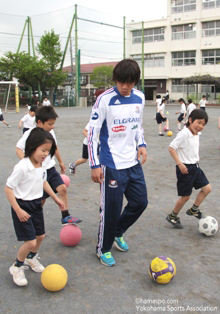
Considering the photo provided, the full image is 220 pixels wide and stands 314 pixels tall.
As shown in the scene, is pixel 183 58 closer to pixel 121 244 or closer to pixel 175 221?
pixel 175 221

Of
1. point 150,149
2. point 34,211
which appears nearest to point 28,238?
point 34,211

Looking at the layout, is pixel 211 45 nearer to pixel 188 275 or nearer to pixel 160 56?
pixel 160 56

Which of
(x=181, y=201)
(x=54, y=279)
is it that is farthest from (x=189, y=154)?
(x=54, y=279)

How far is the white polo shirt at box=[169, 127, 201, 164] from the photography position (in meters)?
4.43

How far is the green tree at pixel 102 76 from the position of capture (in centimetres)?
6334

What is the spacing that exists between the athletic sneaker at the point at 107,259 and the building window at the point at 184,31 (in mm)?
51688

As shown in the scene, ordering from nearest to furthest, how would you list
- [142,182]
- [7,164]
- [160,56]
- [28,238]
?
[28,238]
[142,182]
[7,164]
[160,56]

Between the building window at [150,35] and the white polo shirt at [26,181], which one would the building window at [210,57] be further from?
the white polo shirt at [26,181]

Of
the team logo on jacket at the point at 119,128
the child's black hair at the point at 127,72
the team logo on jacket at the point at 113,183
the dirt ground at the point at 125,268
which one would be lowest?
the dirt ground at the point at 125,268

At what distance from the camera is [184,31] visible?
5066 centimetres

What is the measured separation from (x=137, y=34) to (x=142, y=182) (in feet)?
182

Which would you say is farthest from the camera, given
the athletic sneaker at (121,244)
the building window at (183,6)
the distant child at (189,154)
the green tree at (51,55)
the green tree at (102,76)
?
the green tree at (102,76)

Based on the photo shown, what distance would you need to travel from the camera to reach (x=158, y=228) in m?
4.60

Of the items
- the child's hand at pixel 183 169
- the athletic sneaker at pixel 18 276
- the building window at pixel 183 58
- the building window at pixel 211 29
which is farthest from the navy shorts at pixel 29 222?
the building window at pixel 183 58
